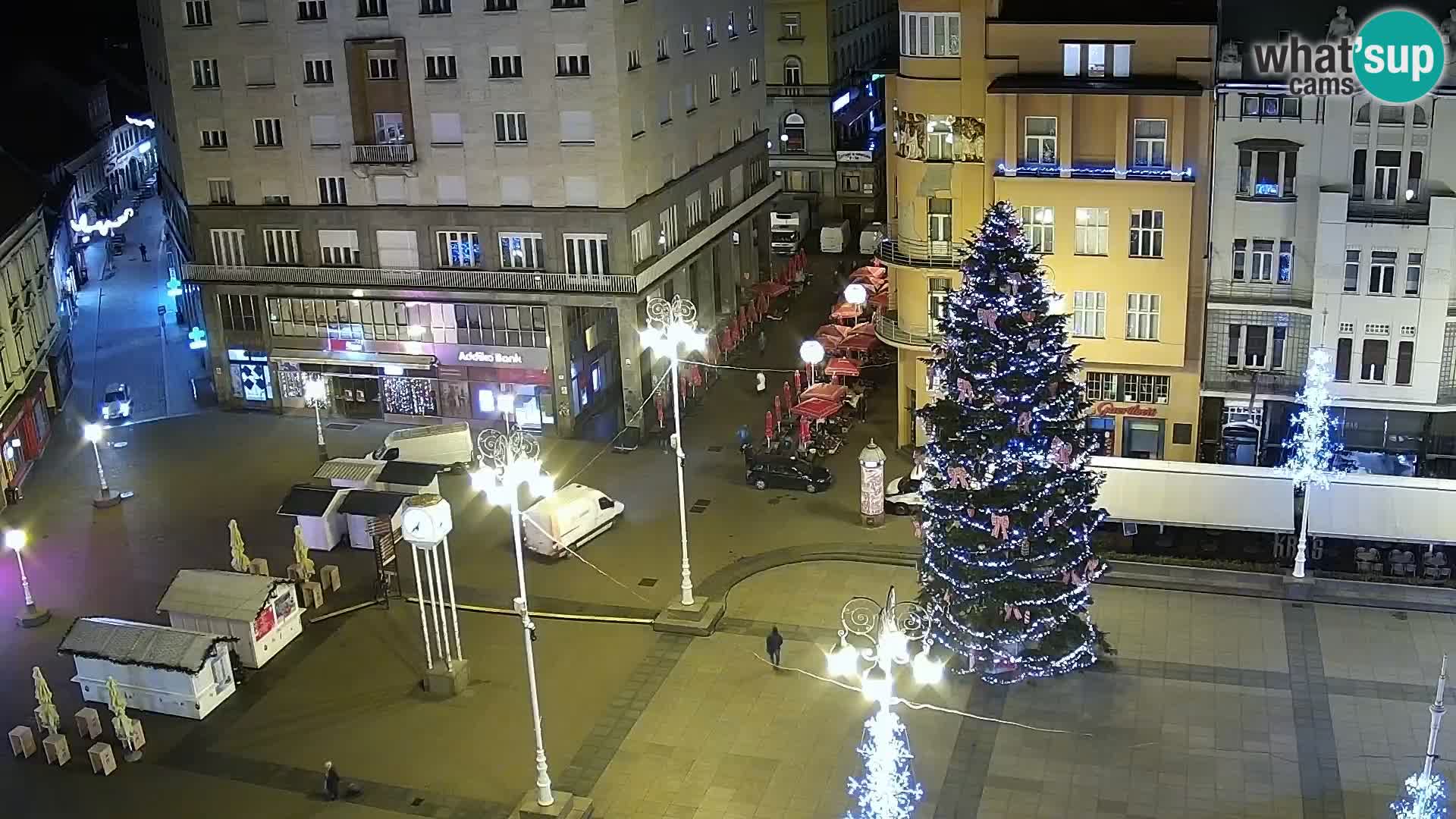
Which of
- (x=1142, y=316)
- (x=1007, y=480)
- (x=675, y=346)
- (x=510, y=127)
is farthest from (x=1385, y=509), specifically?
(x=510, y=127)

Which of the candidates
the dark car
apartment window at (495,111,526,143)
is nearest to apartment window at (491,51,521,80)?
apartment window at (495,111,526,143)

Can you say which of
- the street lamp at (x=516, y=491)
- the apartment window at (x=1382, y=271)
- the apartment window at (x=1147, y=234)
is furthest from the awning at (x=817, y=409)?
the street lamp at (x=516, y=491)

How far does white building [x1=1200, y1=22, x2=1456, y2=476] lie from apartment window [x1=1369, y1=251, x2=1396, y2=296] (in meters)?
0.05

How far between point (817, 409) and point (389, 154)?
2055cm

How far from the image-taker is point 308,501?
170 feet

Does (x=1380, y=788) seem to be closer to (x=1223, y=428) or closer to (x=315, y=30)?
(x=1223, y=428)

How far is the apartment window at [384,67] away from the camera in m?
60.4

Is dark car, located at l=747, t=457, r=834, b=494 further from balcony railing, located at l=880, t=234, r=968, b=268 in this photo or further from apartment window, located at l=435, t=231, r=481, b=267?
apartment window, located at l=435, t=231, r=481, b=267

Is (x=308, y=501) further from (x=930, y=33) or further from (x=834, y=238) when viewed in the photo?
(x=834, y=238)

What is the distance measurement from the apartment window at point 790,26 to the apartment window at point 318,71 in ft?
121

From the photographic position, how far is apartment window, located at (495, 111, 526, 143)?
59.3 m

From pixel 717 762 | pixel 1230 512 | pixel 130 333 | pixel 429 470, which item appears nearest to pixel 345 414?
pixel 429 470

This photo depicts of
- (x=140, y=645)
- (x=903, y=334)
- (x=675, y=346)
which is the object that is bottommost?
(x=140, y=645)

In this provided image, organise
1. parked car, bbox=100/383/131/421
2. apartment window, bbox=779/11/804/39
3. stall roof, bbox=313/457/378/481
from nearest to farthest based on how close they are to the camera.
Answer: stall roof, bbox=313/457/378/481
parked car, bbox=100/383/131/421
apartment window, bbox=779/11/804/39
